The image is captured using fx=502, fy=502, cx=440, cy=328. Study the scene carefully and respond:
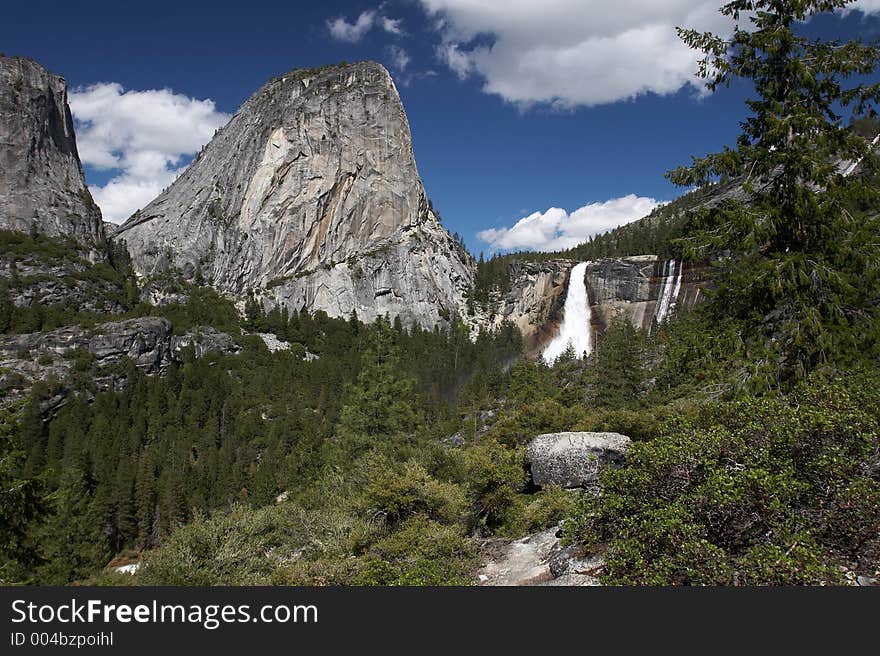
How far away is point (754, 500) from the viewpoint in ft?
20.7

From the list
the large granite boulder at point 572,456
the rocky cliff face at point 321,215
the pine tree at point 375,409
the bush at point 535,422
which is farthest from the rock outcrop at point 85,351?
the large granite boulder at point 572,456

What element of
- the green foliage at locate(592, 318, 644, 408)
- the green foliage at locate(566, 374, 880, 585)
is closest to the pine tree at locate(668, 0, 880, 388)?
the green foliage at locate(566, 374, 880, 585)

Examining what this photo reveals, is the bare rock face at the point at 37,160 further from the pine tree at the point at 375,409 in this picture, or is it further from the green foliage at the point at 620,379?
the green foliage at the point at 620,379

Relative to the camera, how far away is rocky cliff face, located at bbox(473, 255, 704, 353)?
87.5 metres

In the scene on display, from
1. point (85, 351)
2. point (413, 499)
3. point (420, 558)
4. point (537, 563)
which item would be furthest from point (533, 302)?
point (420, 558)

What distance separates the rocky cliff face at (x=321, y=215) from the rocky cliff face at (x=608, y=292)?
983 inches

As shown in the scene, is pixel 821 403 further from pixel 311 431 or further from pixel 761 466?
pixel 311 431

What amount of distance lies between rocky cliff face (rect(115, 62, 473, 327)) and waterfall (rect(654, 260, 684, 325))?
56713 millimetres

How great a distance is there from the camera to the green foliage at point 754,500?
5578 millimetres

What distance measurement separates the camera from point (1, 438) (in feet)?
44.6

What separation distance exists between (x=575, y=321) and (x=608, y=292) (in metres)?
9.06

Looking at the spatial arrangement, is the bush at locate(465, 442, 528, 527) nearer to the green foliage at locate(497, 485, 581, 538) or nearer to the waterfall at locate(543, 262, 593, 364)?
the green foliage at locate(497, 485, 581, 538)

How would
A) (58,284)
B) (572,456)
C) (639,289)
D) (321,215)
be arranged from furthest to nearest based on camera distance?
(321,215)
(58,284)
(639,289)
(572,456)

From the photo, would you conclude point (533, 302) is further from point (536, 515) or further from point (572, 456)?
point (536, 515)
